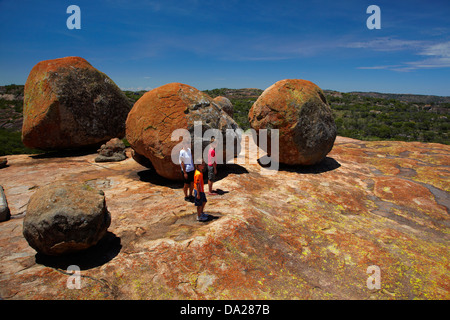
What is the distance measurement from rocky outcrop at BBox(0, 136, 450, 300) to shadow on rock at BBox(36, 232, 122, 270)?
0.11 feet

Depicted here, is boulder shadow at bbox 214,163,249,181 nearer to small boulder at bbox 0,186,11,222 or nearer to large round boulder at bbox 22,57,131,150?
small boulder at bbox 0,186,11,222

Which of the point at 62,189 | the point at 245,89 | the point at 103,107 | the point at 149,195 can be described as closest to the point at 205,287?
the point at 62,189

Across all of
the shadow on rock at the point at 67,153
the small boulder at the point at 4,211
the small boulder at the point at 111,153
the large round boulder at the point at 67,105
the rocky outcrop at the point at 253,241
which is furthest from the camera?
the shadow on rock at the point at 67,153

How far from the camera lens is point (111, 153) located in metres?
11.0

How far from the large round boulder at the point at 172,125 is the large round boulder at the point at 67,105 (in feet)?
17.3

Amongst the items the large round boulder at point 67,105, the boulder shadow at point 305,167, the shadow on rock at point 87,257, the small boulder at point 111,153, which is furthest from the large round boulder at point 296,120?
the large round boulder at point 67,105

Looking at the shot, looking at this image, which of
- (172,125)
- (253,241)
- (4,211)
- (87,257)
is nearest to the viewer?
(87,257)

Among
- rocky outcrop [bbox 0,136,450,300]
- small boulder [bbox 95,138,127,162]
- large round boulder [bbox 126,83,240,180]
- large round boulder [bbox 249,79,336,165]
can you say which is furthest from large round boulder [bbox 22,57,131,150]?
large round boulder [bbox 249,79,336,165]

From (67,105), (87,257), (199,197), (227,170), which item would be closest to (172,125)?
(227,170)

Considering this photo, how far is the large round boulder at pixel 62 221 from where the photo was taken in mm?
3982

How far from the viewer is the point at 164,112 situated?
7648mm

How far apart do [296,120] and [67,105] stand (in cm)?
1049

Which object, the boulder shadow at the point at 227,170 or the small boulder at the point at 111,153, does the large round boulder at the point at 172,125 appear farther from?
the small boulder at the point at 111,153

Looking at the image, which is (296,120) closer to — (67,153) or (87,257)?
(87,257)
